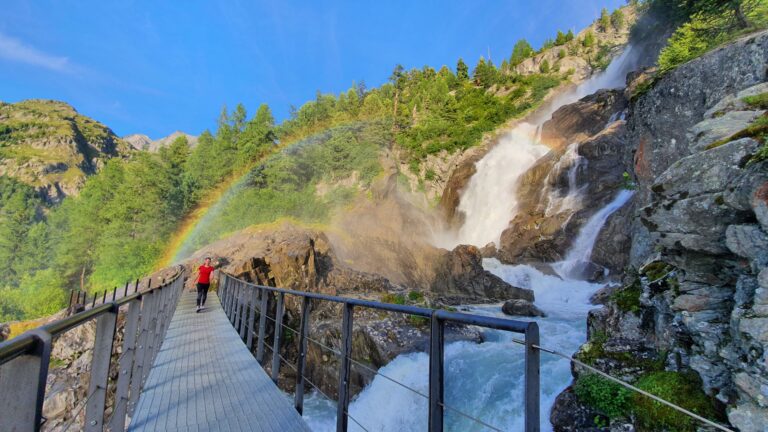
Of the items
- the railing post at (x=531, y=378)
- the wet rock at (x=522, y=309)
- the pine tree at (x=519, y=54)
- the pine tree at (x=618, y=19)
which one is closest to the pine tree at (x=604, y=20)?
the pine tree at (x=618, y=19)

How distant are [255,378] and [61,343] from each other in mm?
15792

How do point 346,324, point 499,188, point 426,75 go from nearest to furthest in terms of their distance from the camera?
point 346,324 → point 499,188 → point 426,75

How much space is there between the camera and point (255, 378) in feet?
18.5

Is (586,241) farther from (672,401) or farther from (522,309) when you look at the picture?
(672,401)

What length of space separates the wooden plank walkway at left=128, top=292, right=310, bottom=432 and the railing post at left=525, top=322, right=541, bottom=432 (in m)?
2.94

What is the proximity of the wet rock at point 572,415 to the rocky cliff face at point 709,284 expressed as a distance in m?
0.05

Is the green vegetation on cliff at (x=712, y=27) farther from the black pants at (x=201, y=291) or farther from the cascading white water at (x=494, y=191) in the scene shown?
the black pants at (x=201, y=291)

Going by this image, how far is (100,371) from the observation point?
9.08ft

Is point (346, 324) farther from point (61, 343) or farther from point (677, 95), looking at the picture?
point (61, 343)

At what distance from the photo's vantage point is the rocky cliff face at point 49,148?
12613 centimetres

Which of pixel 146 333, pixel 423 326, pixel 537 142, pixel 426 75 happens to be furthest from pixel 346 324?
pixel 426 75

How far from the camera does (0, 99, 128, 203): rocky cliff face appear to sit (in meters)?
126

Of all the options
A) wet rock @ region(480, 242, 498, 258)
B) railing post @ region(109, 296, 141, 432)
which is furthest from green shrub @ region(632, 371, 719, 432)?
wet rock @ region(480, 242, 498, 258)

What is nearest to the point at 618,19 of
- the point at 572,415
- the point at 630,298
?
the point at 630,298
